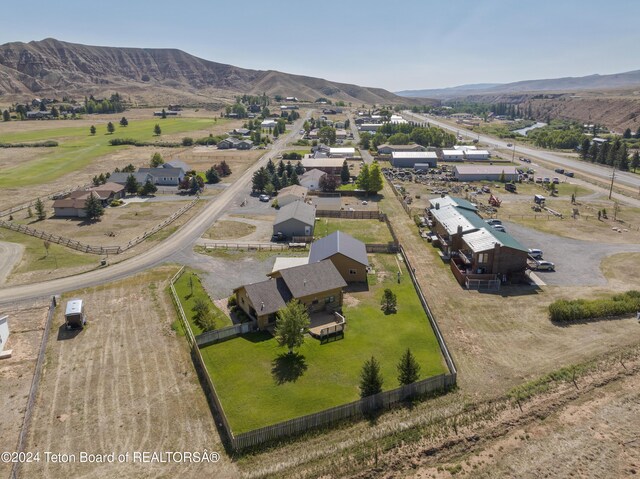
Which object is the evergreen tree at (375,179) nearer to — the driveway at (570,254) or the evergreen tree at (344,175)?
the evergreen tree at (344,175)

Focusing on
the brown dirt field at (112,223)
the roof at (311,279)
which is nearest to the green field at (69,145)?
the brown dirt field at (112,223)

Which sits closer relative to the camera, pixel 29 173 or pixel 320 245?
pixel 320 245

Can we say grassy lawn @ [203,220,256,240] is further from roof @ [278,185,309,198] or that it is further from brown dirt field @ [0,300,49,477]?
brown dirt field @ [0,300,49,477]

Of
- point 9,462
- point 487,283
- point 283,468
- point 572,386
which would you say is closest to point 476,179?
point 487,283

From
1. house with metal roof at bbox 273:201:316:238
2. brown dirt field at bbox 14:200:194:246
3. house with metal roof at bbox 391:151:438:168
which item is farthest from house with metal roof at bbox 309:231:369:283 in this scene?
house with metal roof at bbox 391:151:438:168

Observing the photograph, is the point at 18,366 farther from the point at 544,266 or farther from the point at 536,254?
the point at 536,254

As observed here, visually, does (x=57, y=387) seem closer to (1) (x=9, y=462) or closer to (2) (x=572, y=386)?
(1) (x=9, y=462)
